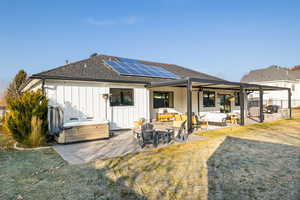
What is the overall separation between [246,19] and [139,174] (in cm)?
1624

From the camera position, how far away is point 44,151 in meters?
5.59

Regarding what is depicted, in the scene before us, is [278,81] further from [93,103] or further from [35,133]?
[35,133]

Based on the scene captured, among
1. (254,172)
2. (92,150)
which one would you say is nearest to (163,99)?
(92,150)

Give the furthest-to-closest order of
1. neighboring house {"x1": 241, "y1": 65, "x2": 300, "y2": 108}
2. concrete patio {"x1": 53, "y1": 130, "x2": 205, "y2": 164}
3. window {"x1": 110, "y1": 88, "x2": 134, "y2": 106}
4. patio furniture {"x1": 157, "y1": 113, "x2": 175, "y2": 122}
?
neighboring house {"x1": 241, "y1": 65, "x2": 300, "y2": 108}
patio furniture {"x1": 157, "y1": 113, "x2": 175, "y2": 122}
window {"x1": 110, "y1": 88, "x2": 134, "y2": 106}
concrete patio {"x1": 53, "y1": 130, "x2": 205, "y2": 164}

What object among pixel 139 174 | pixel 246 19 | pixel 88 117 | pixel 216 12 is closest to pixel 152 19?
pixel 216 12

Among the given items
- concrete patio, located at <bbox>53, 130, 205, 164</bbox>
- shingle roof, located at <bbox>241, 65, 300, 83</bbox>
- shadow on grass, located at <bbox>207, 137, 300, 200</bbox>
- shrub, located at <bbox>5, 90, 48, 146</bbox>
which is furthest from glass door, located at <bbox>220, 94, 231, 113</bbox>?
shingle roof, located at <bbox>241, 65, 300, 83</bbox>

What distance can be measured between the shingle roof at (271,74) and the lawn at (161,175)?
2876 cm

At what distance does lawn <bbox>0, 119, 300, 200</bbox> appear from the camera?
2.97 m

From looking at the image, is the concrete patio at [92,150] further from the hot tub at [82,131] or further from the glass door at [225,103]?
the glass door at [225,103]

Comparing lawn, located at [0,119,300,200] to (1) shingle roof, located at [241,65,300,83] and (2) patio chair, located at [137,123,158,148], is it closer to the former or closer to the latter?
(2) patio chair, located at [137,123,158,148]

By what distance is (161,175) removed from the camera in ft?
12.1

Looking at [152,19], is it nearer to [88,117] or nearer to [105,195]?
[88,117]

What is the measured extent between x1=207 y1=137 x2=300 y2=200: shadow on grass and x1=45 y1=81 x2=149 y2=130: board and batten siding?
5.21 metres

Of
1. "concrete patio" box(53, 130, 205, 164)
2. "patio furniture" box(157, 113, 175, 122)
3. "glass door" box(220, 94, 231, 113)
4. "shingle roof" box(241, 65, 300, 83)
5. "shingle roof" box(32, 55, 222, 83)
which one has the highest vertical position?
"shingle roof" box(241, 65, 300, 83)
